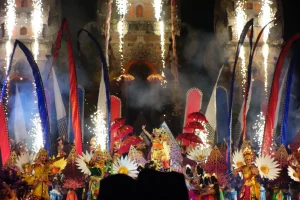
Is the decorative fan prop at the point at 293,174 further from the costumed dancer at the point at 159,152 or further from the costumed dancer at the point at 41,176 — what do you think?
the costumed dancer at the point at 41,176

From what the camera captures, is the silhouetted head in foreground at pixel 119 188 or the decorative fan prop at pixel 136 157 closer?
the silhouetted head in foreground at pixel 119 188

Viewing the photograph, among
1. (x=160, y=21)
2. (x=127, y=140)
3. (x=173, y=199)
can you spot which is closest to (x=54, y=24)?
(x=160, y=21)

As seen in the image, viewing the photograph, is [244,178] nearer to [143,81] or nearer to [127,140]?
[127,140]

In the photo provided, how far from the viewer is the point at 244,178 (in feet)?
44.7

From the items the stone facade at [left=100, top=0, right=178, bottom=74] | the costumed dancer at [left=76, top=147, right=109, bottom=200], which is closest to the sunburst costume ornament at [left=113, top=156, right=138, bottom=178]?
the costumed dancer at [left=76, top=147, right=109, bottom=200]

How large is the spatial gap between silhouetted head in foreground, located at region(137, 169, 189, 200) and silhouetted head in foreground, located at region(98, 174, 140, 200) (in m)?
0.04

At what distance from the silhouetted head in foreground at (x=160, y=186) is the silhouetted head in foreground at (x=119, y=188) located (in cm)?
4

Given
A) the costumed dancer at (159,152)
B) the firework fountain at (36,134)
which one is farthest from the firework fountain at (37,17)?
the costumed dancer at (159,152)

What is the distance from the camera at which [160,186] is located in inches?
135

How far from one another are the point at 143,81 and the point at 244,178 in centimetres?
1390

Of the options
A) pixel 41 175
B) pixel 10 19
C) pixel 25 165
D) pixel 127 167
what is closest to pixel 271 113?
pixel 127 167

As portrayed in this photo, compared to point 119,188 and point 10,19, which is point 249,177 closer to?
point 119,188

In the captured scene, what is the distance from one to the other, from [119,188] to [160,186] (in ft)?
0.84

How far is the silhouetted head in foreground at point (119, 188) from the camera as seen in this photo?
339cm
